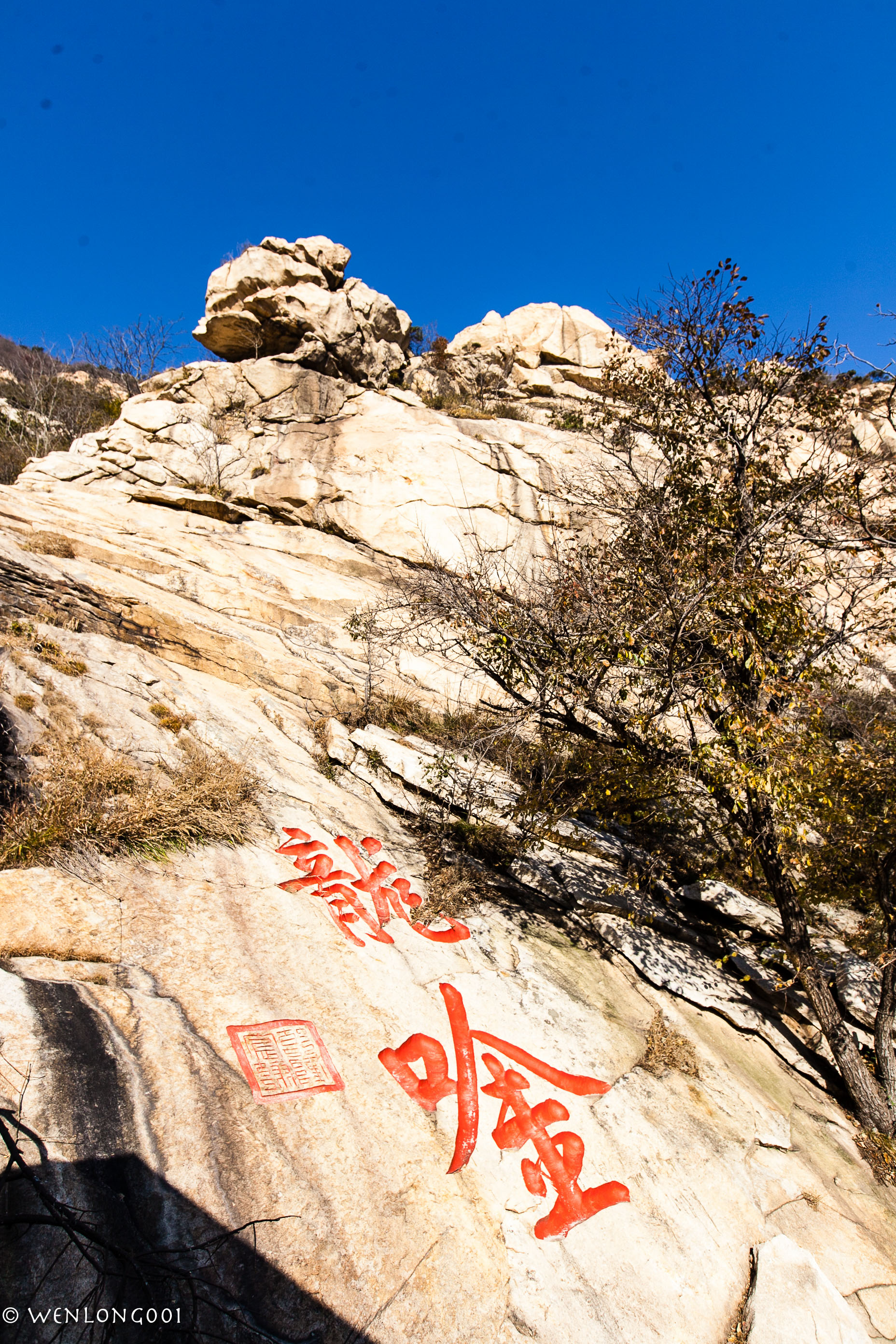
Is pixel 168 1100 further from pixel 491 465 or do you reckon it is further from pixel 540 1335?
pixel 491 465

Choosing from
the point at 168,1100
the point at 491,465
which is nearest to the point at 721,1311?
the point at 168,1100

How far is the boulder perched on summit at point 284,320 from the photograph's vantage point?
723 inches

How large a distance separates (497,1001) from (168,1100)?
273cm

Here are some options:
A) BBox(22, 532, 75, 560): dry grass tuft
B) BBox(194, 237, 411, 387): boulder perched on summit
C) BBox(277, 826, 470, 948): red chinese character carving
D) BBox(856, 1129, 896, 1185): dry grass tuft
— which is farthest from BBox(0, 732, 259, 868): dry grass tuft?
BBox(194, 237, 411, 387): boulder perched on summit

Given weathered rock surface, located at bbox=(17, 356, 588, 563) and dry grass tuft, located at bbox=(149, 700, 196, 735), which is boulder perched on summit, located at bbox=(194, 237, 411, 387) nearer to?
weathered rock surface, located at bbox=(17, 356, 588, 563)

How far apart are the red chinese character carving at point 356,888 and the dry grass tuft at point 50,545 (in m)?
6.57

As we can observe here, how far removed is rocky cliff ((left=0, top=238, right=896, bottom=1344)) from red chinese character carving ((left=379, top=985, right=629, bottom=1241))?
2 cm

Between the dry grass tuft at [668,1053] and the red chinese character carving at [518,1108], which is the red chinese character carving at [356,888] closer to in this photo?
the red chinese character carving at [518,1108]

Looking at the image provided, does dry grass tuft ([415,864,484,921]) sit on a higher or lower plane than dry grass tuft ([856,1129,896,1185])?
higher

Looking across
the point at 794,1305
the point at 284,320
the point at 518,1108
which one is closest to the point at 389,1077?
the point at 518,1108

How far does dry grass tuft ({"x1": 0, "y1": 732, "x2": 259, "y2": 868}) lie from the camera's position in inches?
182

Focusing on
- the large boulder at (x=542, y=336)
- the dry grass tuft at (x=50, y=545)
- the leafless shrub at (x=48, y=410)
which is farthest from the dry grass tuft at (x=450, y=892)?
the large boulder at (x=542, y=336)

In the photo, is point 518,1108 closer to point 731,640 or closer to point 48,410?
point 731,640

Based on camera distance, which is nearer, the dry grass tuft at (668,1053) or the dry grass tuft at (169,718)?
the dry grass tuft at (668,1053)
